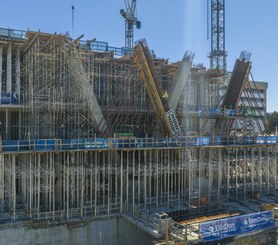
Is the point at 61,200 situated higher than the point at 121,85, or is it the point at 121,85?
the point at 121,85

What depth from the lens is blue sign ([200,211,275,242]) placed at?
58.2ft

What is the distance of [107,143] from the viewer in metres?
23.4

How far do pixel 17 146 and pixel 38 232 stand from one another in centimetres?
577

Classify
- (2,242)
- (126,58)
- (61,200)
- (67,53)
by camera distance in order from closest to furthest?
(2,242)
(61,200)
(67,53)
(126,58)

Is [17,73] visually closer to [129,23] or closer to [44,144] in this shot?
[44,144]

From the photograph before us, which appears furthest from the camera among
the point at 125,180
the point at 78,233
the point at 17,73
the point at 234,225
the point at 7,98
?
the point at 17,73

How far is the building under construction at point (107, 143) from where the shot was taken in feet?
74.4

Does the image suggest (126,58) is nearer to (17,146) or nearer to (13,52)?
(13,52)

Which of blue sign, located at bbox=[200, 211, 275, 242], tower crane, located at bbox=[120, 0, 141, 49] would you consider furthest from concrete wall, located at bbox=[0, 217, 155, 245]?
tower crane, located at bbox=[120, 0, 141, 49]

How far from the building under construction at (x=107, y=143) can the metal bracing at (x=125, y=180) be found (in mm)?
87

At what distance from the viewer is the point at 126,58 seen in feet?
105

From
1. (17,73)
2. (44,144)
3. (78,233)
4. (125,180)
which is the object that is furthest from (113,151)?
(17,73)


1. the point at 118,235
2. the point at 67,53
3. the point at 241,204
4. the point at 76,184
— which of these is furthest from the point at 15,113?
the point at 241,204

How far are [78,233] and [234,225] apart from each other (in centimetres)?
1008
